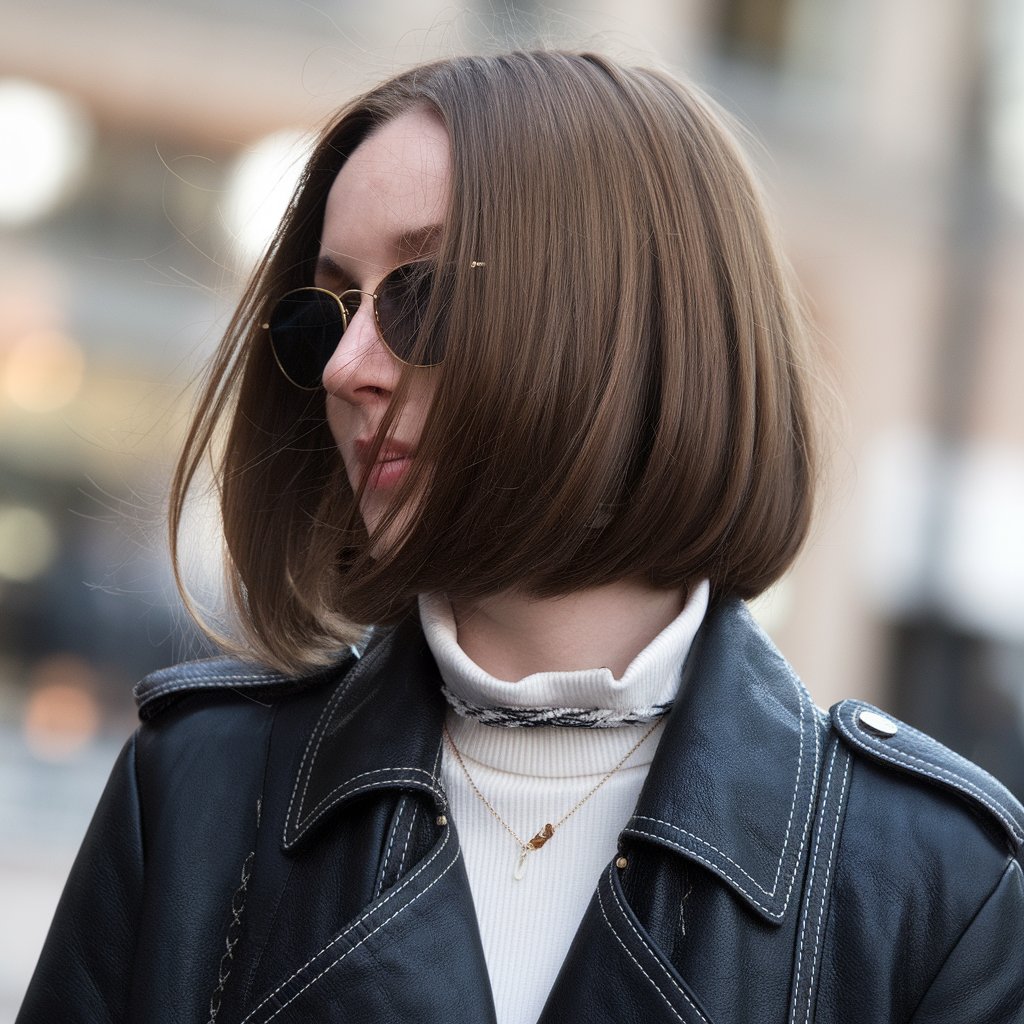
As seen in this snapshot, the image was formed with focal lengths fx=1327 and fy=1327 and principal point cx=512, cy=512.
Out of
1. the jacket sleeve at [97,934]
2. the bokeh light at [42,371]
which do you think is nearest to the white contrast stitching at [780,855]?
the jacket sleeve at [97,934]

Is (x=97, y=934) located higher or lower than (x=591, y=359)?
lower

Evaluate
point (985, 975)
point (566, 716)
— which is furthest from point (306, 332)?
point (985, 975)

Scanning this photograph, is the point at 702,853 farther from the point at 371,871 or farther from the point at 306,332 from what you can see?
the point at 306,332

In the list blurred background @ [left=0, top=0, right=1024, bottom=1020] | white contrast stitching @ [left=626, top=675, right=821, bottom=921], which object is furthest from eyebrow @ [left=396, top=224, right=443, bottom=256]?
blurred background @ [left=0, top=0, right=1024, bottom=1020]

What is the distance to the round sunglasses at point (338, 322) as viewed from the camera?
69.0 inches

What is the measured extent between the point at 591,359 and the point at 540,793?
0.59 metres

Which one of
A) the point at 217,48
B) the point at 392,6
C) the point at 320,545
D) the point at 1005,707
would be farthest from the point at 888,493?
the point at 320,545

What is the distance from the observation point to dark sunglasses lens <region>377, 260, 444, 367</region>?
1.74 m

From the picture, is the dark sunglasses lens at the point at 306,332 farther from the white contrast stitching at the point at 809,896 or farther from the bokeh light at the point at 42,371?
the bokeh light at the point at 42,371

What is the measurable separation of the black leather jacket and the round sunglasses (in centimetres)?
46

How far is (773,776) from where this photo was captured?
5.64 feet

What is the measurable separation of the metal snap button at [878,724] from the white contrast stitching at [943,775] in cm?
3

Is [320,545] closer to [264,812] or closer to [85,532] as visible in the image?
[264,812]

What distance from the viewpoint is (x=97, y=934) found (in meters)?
1.85
